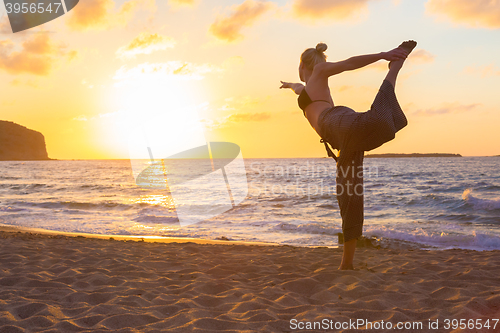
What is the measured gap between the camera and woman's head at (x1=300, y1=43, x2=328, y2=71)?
127 inches

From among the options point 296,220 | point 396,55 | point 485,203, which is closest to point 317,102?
point 396,55

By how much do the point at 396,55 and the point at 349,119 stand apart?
65 centimetres

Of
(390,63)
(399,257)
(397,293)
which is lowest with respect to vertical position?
(399,257)

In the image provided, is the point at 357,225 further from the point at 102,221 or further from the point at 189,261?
the point at 102,221

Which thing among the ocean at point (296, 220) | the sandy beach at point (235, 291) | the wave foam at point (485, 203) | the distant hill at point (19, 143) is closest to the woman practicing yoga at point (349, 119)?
the sandy beach at point (235, 291)

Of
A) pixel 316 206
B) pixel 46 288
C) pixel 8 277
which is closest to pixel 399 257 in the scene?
pixel 46 288

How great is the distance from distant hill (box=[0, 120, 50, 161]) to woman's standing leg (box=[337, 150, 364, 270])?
143 metres

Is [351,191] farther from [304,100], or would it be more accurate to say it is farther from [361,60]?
[361,60]

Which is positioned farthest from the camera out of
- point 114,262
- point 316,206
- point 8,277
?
point 316,206

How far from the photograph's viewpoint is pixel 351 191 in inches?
133

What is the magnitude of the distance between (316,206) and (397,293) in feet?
37.1

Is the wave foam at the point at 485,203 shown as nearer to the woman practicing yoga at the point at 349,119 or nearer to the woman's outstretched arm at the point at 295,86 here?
the woman practicing yoga at the point at 349,119

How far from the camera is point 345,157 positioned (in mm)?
3256

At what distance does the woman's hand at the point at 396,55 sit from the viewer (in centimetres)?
272
